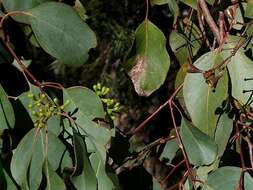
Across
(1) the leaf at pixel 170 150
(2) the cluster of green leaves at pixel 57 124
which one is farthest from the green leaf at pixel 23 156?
(1) the leaf at pixel 170 150

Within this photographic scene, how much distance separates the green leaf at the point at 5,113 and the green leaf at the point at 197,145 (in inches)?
13.7

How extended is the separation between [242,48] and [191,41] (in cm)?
18

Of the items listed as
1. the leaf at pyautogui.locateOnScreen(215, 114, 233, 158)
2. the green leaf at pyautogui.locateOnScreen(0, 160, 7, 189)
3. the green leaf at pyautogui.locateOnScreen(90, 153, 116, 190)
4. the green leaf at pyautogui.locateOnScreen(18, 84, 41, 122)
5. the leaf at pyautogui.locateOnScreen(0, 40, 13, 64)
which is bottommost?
the leaf at pyautogui.locateOnScreen(215, 114, 233, 158)

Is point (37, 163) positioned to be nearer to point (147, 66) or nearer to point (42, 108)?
point (42, 108)

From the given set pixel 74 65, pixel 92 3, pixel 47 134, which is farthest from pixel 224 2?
pixel 92 3

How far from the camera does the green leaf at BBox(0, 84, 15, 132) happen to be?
1149 millimetres

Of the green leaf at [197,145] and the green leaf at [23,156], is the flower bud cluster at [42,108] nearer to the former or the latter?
the green leaf at [23,156]

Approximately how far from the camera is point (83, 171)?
1.09 m

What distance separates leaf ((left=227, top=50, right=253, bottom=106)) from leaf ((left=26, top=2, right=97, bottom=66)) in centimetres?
32

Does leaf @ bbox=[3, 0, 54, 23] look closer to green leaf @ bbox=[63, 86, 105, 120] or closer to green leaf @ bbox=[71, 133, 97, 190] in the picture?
green leaf @ bbox=[63, 86, 105, 120]

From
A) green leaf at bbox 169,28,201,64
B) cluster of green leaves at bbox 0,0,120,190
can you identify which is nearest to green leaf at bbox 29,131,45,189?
cluster of green leaves at bbox 0,0,120,190

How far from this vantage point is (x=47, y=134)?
1150 millimetres

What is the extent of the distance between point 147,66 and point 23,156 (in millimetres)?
340

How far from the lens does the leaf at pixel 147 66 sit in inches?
52.7
